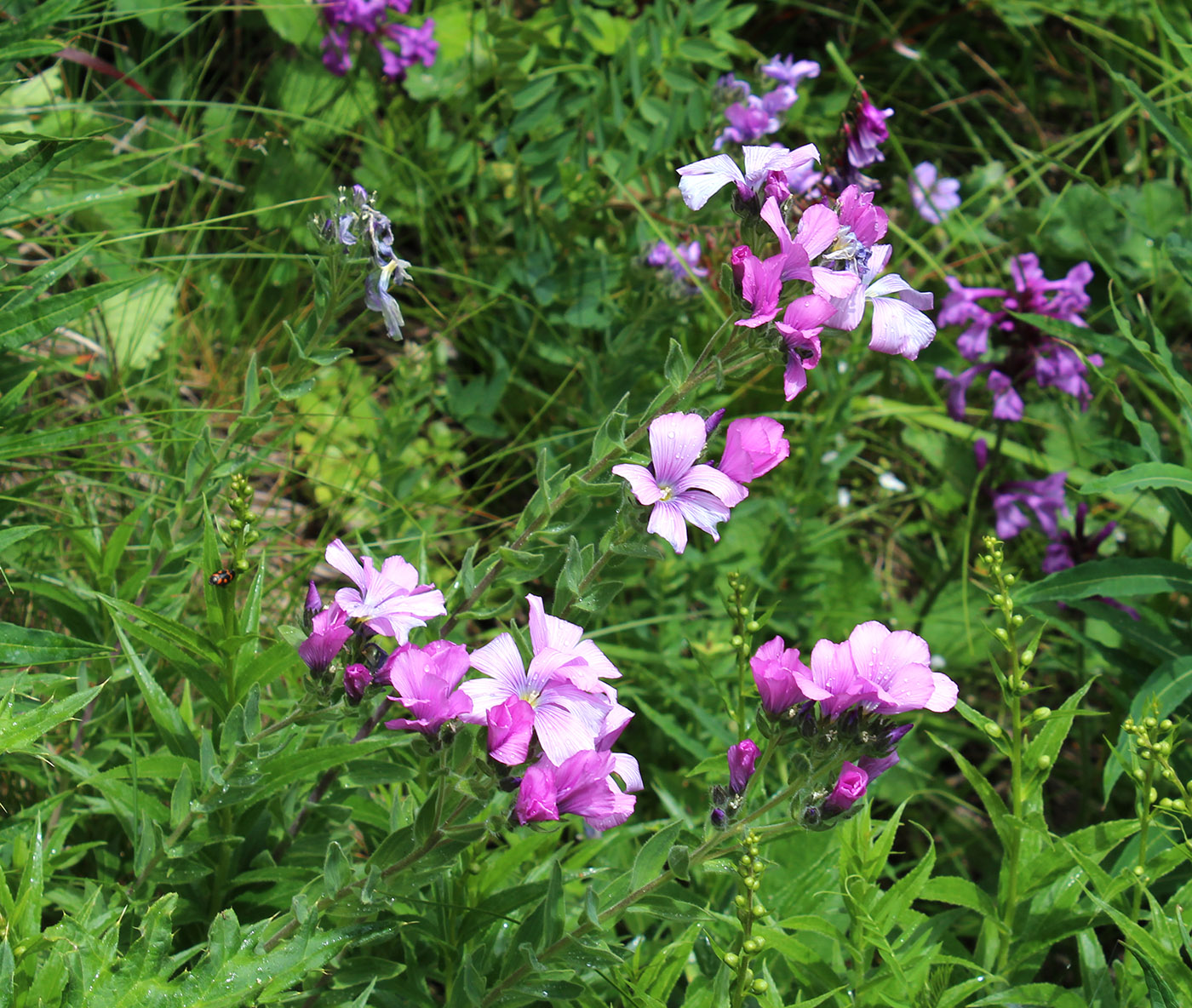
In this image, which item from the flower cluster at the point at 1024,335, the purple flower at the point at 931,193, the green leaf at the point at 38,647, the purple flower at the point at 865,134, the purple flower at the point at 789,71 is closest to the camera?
the green leaf at the point at 38,647

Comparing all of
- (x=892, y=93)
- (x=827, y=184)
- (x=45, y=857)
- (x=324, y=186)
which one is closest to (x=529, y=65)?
(x=324, y=186)

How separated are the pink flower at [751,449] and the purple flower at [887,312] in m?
0.20

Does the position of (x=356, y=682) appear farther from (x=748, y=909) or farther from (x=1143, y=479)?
(x=1143, y=479)

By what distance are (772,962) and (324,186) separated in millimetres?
2969

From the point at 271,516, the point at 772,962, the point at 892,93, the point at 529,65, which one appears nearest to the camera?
the point at 772,962

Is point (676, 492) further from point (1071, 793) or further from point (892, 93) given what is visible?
point (892, 93)

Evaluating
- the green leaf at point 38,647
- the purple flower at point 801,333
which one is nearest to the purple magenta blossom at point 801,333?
the purple flower at point 801,333

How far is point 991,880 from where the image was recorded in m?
2.81

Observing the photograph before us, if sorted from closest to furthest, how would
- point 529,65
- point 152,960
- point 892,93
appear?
point 152,960 → point 529,65 → point 892,93

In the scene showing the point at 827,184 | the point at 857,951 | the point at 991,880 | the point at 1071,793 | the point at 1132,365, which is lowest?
the point at 1071,793

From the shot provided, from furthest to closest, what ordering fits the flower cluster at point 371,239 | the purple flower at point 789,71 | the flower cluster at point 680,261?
the purple flower at point 789,71
the flower cluster at point 680,261
the flower cluster at point 371,239

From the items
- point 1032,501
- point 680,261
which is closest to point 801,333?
point 680,261

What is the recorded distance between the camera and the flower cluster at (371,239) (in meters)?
1.98

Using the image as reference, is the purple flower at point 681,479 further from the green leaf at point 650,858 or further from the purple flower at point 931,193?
the purple flower at point 931,193
